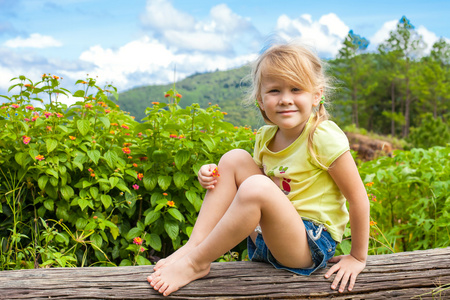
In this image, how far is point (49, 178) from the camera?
2.24 meters

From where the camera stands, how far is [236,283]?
66.4 inches

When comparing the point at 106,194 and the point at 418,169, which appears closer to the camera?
the point at 106,194

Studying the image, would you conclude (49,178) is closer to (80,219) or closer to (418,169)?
(80,219)

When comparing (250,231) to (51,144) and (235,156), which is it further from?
(51,144)

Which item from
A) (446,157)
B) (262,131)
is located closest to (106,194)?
(262,131)

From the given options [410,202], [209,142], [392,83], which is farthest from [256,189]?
[392,83]

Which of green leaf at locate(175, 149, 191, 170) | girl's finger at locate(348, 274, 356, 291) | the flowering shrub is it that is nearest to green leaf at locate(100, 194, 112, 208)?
the flowering shrub

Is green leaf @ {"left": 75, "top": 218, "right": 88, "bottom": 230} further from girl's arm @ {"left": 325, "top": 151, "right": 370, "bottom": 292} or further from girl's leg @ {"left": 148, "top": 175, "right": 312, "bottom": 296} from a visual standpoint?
girl's arm @ {"left": 325, "top": 151, "right": 370, "bottom": 292}

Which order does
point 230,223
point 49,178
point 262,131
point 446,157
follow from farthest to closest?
1. point 446,157
2. point 49,178
3. point 262,131
4. point 230,223

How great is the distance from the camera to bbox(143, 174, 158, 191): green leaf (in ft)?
7.47

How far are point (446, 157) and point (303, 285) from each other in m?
2.16

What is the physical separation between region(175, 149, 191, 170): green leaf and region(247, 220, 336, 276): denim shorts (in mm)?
654

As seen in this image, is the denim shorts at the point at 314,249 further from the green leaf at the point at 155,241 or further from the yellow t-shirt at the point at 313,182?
the green leaf at the point at 155,241

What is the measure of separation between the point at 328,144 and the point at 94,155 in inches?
51.3
